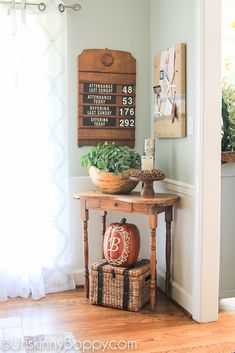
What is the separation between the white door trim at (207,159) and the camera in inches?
112

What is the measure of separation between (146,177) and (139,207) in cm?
21

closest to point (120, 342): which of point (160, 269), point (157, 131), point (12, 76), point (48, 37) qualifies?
point (160, 269)

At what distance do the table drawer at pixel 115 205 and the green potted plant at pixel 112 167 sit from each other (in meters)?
0.09

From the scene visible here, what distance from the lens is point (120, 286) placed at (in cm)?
314

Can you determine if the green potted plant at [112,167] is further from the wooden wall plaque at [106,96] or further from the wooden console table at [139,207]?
the wooden wall plaque at [106,96]

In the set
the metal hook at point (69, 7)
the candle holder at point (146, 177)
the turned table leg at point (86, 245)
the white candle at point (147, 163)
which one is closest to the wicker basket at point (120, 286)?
the turned table leg at point (86, 245)

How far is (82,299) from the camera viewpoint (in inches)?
132

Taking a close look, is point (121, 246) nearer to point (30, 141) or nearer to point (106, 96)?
point (30, 141)

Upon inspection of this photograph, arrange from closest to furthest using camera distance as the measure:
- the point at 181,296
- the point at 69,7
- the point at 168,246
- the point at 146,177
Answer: the point at 146,177 → the point at 181,296 → the point at 168,246 → the point at 69,7

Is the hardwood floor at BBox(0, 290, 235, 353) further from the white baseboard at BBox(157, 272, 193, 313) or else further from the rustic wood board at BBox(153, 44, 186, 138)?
the rustic wood board at BBox(153, 44, 186, 138)

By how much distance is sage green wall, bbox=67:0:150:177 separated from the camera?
352 cm

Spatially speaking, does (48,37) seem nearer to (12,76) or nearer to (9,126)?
(12,76)

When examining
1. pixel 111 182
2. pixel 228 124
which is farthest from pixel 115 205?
pixel 228 124

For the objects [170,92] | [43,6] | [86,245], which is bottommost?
[86,245]
